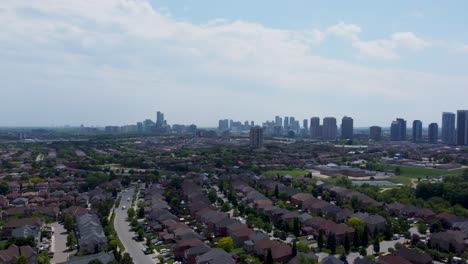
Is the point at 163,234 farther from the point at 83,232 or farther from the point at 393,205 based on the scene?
the point at 393,205

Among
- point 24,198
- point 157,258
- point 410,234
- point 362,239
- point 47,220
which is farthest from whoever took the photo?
point 24,198

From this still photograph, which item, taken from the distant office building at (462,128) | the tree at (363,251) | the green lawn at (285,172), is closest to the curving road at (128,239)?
the tree at (363,251)

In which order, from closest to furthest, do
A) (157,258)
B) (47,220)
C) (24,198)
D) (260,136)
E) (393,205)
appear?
(157,258)
(47,220)
(393,205)
(24,198)
(260,136)

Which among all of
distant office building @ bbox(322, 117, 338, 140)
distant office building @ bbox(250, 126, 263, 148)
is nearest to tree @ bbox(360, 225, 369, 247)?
distant office building @ bbox(250, 126, 263, 148)

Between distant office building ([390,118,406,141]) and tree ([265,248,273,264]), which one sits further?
distant office building ([390,118,406,141])

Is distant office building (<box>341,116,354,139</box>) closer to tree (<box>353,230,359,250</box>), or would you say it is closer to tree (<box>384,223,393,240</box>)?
tree (<box>384,223,393,240</box>)

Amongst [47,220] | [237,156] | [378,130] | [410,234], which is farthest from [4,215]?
[378,130]
